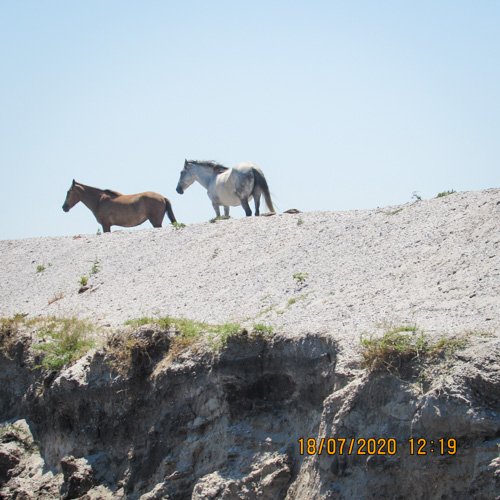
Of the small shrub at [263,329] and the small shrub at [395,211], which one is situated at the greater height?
the small shrub at [395,211]

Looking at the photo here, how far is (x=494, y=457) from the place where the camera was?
9547 mm

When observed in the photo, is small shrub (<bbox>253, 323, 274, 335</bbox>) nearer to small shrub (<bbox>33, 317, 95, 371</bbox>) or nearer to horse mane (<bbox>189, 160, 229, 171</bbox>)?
small shrub (<bbox>33, 317, 95, 371</bbox>)

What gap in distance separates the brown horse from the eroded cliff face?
1353cm

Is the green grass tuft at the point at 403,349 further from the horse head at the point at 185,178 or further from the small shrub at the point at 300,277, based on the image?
the horse head at the point at 185,178

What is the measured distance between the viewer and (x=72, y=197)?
105ft

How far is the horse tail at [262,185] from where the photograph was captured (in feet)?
88.3

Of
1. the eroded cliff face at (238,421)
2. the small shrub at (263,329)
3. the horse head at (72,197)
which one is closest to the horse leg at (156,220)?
the horse head at (72,197)

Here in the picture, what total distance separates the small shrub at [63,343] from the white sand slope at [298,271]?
104 centimetres

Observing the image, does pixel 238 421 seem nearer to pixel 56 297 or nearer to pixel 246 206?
pixel 56 297

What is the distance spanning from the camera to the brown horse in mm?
30125

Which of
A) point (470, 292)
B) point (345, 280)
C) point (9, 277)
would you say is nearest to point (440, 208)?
point (345, 280)
